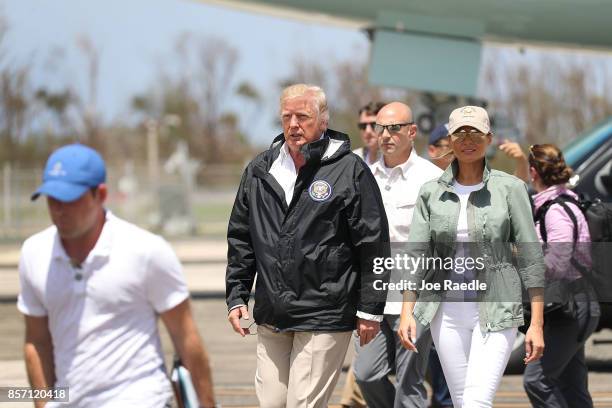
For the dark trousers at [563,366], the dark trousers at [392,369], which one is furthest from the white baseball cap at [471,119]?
the dark trousers at [563,366]

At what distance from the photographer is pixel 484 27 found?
16.1m

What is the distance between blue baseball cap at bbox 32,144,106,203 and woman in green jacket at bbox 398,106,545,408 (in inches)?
83.5

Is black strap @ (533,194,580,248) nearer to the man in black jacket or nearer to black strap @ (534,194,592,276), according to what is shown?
black strap @ (534,194,592,276)

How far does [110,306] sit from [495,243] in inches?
85.8

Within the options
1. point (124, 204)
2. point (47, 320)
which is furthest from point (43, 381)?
Answer: point (124, 204)

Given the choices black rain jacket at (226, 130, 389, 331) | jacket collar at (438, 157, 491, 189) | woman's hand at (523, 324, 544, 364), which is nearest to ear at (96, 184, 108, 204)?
black rain jacket at (226, 130, 389, 331)

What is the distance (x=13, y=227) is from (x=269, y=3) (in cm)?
1961

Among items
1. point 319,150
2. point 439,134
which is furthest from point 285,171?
point 439,134

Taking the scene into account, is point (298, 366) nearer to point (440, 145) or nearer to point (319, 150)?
point (319, 150)

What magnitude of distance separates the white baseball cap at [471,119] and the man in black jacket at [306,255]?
19.1 inches

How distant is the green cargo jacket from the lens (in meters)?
5.46

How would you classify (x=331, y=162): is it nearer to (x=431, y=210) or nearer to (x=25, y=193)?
(x=431, y=210)

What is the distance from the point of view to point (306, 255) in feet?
17.5

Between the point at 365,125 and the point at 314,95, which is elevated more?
the point at 314,95
